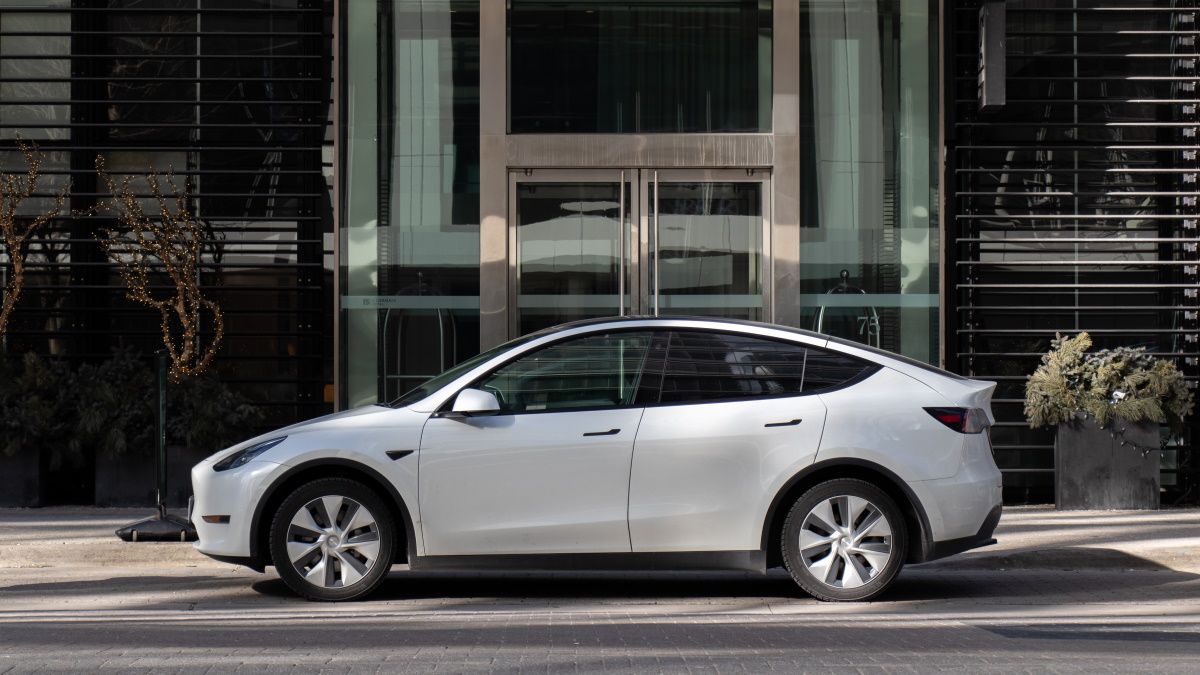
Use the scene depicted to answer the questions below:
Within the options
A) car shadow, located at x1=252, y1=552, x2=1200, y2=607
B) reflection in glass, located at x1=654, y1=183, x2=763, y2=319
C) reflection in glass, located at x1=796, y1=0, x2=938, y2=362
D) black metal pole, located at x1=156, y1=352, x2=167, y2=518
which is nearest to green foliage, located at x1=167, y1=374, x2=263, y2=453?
black metal pole, located at x1=156, y1=352, x2=167, y2=518

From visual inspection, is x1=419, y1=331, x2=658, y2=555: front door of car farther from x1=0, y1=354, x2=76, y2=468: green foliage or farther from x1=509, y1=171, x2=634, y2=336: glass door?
x1=509, y1=171, x2=634, y2=336: glass door

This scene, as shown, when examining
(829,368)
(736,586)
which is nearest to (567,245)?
(736,586)

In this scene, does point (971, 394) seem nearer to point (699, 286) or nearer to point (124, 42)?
point (699, 286)

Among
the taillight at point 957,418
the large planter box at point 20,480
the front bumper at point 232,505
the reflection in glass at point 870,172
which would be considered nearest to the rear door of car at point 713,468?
the taillight at point 957,418

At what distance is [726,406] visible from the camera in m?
8.15

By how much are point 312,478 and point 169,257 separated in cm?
541

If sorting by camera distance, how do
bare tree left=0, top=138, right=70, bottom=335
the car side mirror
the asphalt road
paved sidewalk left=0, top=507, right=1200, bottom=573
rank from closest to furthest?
1. the asphalt road
2. the car side mirror
3. paved sidewalk left=0, top=507, right=1200, bottom=573
4. bare tree left=0, top=138, right=70, bottom=335

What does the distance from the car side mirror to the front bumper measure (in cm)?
104

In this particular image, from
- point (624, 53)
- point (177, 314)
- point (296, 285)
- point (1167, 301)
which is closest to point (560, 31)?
point (624, 53)

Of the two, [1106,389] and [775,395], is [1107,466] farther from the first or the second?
[775,395]

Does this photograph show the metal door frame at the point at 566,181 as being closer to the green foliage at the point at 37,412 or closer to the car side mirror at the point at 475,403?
the green foliage at the point at 37,412

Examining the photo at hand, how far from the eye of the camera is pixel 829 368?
27.2 ft

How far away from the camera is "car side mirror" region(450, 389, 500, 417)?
7.99 m

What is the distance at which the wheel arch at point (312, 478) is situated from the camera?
8070 mm
